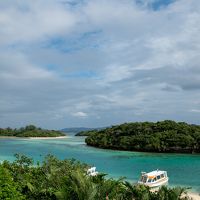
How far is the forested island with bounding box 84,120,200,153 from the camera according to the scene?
71.9 meters

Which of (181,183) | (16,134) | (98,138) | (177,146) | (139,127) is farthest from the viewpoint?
(16,134)

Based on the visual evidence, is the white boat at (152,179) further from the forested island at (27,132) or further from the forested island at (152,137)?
the forested island at (27,132)

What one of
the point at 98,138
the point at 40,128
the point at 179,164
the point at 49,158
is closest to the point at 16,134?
the point at 40,128

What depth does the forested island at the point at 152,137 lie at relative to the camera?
71.9 metres

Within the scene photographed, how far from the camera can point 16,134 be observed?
159125 mm

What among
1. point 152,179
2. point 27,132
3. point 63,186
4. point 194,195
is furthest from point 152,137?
point 27,132

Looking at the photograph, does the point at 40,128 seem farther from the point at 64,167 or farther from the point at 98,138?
the point at 64,167

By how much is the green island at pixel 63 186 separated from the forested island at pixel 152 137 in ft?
182

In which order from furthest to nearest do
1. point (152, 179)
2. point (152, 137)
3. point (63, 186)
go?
1. point (152, 137)
2. point (152, 179)
3. point (63, 186)

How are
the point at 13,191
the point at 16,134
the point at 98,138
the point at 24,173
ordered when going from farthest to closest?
the point at 16,134
the point at 98,138
the point at 24,173
the point at 13,191

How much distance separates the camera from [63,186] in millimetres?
13133

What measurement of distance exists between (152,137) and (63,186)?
206 feet

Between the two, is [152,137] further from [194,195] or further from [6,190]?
[6,190]

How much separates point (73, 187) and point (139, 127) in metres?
71.1
